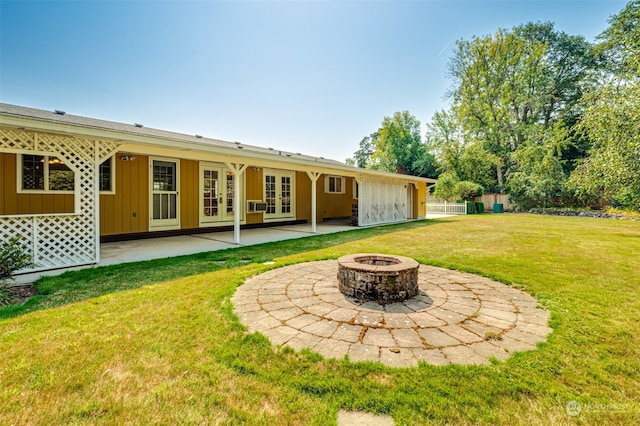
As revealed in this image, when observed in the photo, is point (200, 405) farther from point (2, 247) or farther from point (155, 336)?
point (2, 247)

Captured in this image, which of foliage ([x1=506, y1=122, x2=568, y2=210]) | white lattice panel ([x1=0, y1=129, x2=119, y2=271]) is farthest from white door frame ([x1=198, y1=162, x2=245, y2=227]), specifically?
foliage ([x1=506, y1=122, x2=568, y2=210])

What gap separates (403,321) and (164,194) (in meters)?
7.54

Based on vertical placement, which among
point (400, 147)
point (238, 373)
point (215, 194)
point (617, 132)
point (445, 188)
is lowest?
point (238, 373)

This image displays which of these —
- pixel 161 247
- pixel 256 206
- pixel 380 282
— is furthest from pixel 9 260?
pixel 256 206

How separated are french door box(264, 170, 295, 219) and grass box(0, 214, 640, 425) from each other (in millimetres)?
7291

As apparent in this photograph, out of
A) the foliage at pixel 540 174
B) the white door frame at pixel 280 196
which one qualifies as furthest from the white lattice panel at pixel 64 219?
the foliage at pixel 540 174

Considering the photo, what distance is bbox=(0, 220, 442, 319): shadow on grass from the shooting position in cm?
319

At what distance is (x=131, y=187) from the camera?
7.29 m

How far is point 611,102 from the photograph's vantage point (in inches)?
351

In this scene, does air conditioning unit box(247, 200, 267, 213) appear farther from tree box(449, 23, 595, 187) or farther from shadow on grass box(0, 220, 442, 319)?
tree box(449, 23, 595, 187)

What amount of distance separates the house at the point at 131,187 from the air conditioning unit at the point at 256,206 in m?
0.05

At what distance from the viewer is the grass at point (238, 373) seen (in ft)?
5.02

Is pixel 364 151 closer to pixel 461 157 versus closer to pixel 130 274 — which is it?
pixel 461 157

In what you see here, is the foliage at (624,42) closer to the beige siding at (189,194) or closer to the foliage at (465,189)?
the foliage at (465,189)
